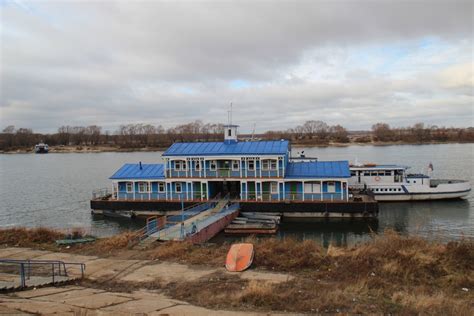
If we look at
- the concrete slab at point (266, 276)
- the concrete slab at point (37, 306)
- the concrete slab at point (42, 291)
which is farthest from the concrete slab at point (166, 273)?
the concrete slab at point (37, 306)

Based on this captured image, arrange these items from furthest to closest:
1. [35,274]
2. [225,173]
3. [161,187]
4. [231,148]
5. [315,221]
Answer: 1. [161,187]
2. [231,148]
3. [225,173]
4. [315,221]
5. [35,274]

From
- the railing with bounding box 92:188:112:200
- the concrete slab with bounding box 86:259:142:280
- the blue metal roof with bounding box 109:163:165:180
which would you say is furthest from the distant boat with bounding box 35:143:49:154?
the concrete slab with bounding box 86:259:142:280

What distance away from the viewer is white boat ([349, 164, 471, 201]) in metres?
41.3

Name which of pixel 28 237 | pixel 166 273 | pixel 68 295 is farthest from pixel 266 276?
pixel 28 237

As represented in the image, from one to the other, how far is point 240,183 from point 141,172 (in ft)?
33.8

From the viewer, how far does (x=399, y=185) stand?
138 ft

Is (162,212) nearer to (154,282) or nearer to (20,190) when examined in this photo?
(154,282)

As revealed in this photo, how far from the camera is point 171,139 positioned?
605ft

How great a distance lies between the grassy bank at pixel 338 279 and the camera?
12.4m

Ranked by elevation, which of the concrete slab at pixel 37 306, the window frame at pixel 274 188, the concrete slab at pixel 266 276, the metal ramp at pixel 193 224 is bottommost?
the metal ramp at pixel 193 224

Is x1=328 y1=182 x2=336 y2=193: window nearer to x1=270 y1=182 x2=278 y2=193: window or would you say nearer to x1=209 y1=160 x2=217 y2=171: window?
x1=270 y1=182 x2=278 y2=193: window

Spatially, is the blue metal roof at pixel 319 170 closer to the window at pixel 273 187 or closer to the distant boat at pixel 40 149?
the window at pixel 273 187

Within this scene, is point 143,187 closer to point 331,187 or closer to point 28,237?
point 28,237

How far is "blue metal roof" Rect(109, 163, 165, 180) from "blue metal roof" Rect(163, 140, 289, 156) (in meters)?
2.59
